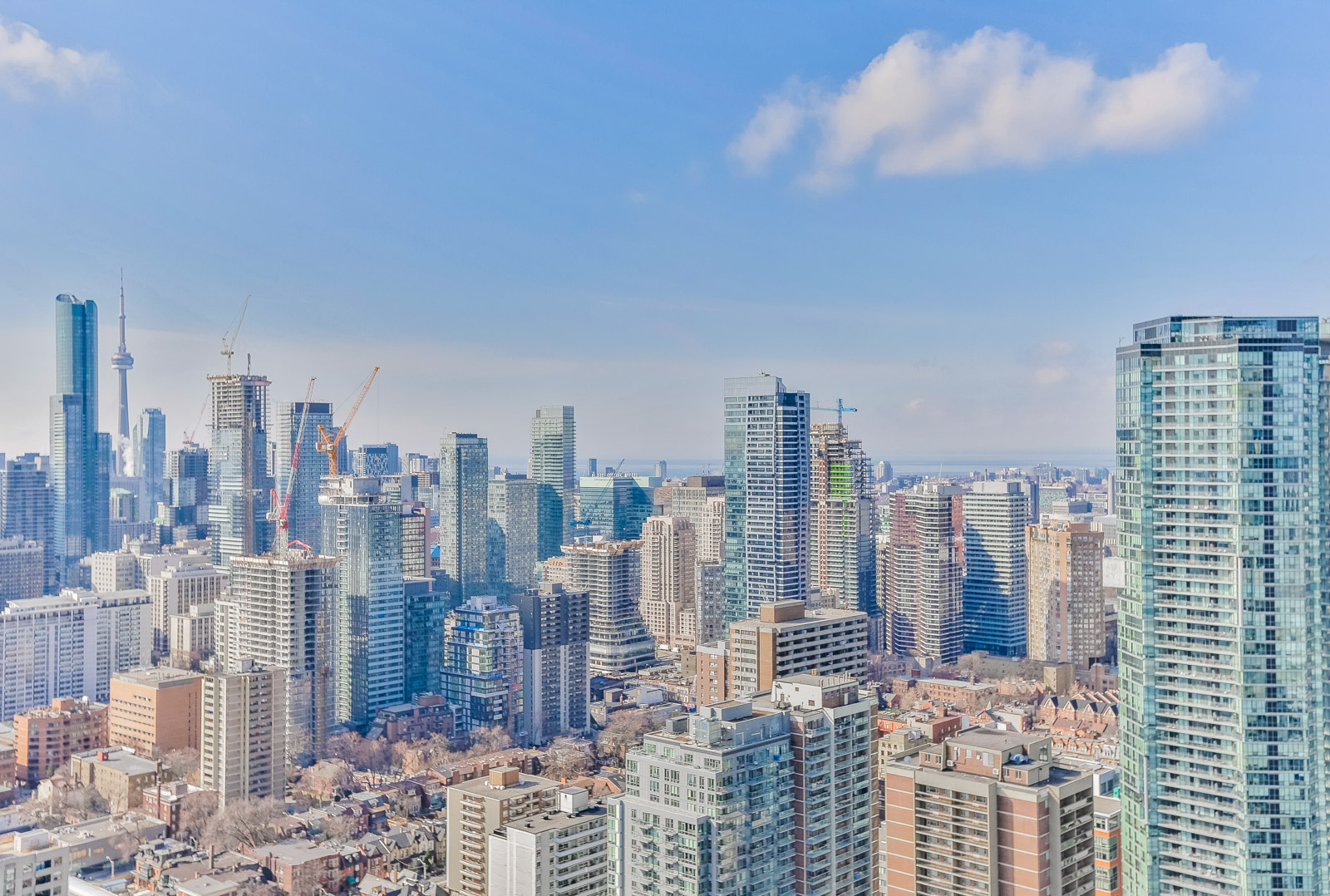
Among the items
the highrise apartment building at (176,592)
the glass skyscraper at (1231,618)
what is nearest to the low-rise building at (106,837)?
the glass skyscraper at (1231,618)

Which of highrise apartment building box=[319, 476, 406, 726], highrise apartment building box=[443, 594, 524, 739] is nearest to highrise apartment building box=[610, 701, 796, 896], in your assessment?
highrise apartment building box=[443, 594, 524, 739]

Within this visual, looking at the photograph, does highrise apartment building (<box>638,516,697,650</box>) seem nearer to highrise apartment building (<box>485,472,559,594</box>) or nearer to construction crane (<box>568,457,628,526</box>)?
highrise apartment building (<box>485,472,559,594</box>)

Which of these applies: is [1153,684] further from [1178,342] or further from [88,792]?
[88,792]

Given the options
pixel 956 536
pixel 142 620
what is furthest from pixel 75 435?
pixel 956 536

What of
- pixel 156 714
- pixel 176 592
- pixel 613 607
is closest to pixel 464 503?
pixel 613 607

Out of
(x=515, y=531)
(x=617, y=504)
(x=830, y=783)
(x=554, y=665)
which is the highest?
(x=617, y=504)

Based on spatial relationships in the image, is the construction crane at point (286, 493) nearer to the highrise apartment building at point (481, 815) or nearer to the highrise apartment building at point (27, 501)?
the highrise apartment building at point (27, 501)

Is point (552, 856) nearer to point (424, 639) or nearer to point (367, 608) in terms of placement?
point (367, 608)
